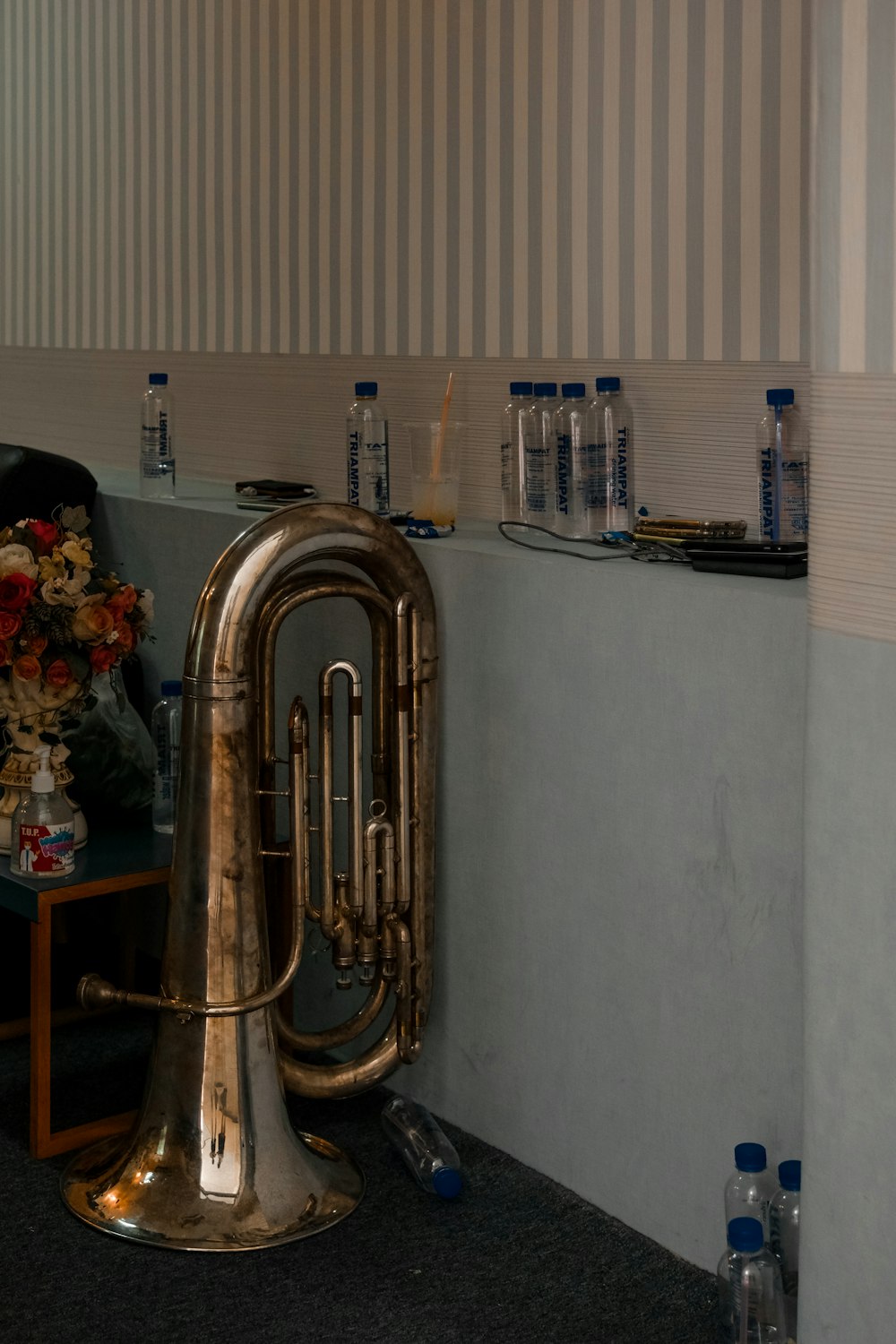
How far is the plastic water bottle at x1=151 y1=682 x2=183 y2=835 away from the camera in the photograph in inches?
112

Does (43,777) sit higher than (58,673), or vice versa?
→ (58,673)

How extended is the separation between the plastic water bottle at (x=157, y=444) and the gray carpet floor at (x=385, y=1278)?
146cm

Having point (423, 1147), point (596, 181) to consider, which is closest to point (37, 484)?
point (596, 181)

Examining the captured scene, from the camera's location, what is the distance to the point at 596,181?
259cm

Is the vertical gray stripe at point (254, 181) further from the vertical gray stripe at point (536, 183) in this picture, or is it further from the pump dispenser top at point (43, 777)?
the pump dispenser top at point (43, 777)

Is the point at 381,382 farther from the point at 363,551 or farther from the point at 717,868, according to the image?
the point at 717,868

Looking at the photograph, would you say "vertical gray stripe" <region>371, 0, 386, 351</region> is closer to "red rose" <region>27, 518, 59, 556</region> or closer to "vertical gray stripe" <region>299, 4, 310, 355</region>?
"vertical gray stripe" <region>299, 4, 310, 355</region>

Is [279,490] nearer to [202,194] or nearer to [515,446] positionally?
[515,446]

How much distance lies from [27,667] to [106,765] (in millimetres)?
346

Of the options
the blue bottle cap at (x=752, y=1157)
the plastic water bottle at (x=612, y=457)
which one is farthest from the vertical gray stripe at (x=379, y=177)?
the blue bottle cap at (x=752, y=1157)

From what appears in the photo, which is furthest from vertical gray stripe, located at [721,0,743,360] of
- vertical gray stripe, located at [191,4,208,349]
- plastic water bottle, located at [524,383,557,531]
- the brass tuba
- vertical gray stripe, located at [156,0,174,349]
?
vertical gray stripe, located at [156,0,174,349]

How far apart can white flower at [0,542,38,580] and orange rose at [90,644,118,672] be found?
6.2 inches

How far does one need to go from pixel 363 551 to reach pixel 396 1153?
3.16ft

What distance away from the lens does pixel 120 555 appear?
132 inches
